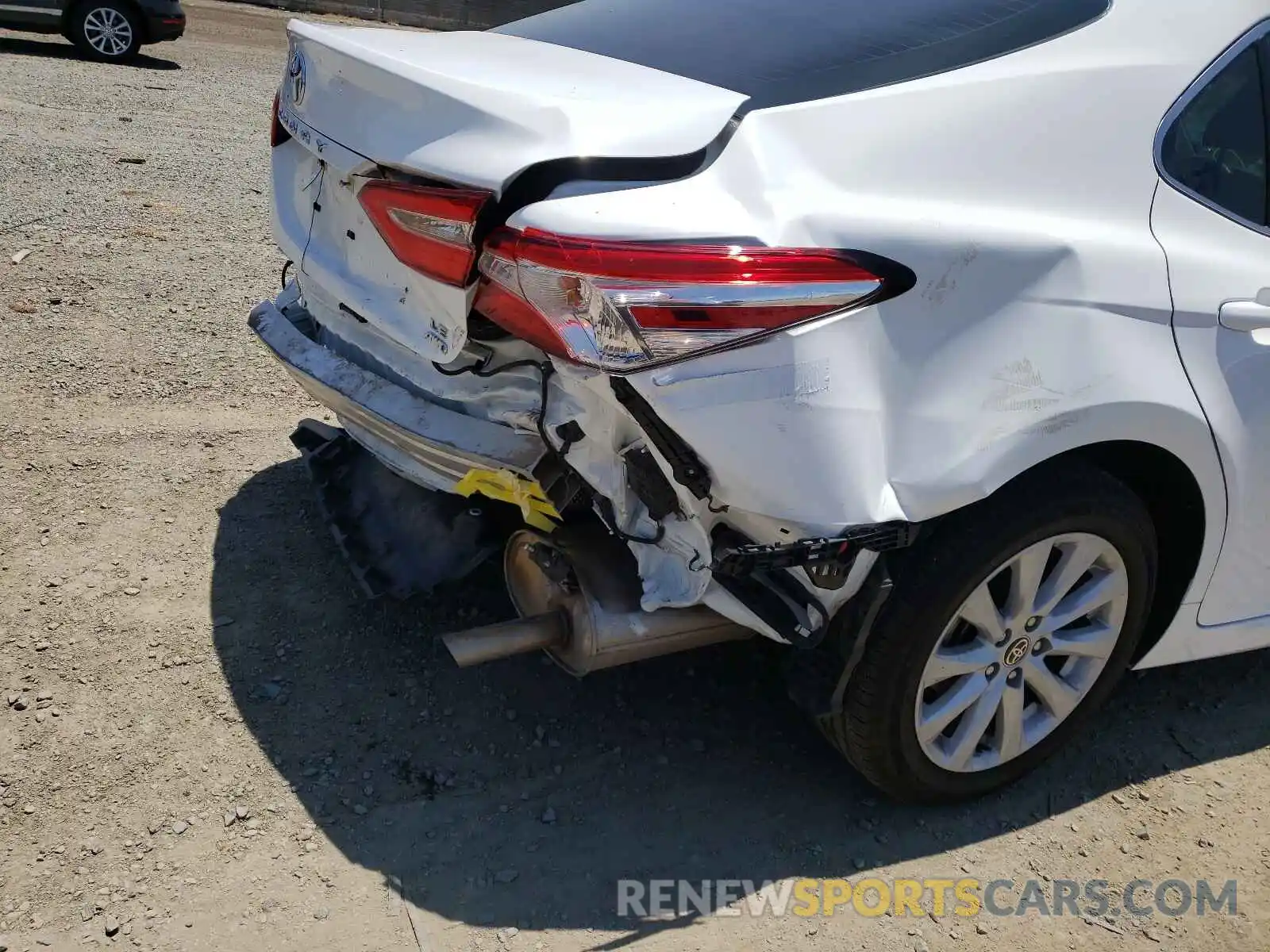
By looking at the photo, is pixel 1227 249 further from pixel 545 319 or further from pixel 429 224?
pixel 429 224

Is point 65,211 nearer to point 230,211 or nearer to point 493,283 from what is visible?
point 230,211

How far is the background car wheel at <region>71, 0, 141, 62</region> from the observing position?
37.9 feet

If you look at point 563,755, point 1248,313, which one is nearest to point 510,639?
point 563,755

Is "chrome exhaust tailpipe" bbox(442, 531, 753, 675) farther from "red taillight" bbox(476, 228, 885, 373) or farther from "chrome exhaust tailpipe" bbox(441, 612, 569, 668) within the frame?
"red taillight" bbox(476, 228, 885, 373)

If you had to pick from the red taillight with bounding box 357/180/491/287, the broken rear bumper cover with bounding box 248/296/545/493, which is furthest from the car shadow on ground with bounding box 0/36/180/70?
the red taillight with bounding box 357/180/491/287

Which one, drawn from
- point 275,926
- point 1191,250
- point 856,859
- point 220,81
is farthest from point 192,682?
point 220,81

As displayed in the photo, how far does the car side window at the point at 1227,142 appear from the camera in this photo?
2586 millimetres

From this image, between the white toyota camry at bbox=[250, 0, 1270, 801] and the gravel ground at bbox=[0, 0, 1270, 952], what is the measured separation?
0.93ft

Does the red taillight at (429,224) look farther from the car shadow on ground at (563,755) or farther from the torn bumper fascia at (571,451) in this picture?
the car shadow on ground at (563,755)

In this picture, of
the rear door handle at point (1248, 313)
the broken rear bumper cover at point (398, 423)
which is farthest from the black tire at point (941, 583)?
the broken rear bumper cover at point (398, 423)

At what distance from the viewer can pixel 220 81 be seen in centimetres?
1124

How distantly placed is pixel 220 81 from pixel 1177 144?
34.7 feet

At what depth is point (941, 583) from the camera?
2.46 metres
